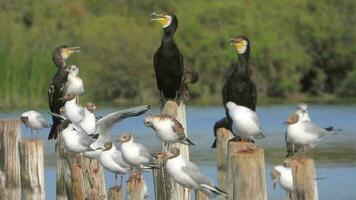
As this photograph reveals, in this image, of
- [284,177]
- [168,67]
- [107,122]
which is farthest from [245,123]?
[168,67]

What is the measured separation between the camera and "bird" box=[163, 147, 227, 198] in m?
10.6

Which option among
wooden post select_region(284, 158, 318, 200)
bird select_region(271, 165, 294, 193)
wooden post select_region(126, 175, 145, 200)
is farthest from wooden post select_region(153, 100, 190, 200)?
wooden post select_region(284, 158, 318, 200)

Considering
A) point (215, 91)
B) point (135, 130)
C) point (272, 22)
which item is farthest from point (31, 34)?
point (135, 130)

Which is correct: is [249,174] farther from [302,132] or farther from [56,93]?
[56,93]

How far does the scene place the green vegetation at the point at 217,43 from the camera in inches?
1719

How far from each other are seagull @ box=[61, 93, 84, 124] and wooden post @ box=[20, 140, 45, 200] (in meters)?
→ 0.50

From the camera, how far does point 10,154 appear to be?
41.7ft

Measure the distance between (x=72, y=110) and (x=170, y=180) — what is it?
65.5 inches

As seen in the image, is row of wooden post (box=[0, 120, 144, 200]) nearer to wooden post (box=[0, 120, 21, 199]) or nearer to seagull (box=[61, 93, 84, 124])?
wooden post (box=[0, 120, 21, 199])

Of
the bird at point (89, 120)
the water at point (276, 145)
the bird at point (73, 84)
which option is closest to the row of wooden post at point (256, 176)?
the bird at point (89, 120)

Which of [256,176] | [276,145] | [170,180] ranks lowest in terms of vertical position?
[256,176]

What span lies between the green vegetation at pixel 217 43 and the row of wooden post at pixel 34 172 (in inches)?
1104

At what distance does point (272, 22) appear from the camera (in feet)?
154

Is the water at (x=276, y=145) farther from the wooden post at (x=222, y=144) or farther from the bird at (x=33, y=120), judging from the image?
the wooden post at (x=222, y=144)
